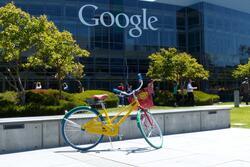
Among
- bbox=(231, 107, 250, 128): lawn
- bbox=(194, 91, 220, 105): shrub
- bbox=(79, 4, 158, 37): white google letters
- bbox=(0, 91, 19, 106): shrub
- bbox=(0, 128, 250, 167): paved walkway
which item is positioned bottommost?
bbox=(231, 107, 250, 128): lawn

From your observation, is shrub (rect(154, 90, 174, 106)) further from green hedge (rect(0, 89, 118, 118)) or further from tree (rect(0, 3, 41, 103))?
tree (rect(0, 3, 41, 103))

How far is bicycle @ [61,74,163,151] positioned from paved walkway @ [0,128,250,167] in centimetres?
25

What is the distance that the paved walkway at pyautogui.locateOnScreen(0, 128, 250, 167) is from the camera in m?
7.37

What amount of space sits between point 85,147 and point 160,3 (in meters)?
39.2

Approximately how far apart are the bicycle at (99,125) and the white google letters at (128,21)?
1274 inches

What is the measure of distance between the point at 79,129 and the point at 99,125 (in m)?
0.62

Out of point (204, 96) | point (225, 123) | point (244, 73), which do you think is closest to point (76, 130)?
point (225, 123)

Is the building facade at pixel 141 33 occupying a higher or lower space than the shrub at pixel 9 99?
higher

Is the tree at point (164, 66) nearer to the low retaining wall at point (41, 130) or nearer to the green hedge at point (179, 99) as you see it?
the green hedge at point (179, 99)

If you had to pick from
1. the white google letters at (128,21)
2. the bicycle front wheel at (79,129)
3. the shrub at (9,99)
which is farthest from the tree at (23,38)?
the white google letters at (128,21)

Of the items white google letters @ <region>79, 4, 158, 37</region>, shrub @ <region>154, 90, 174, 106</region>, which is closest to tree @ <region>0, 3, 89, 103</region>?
shrub @ <region>154, 90, 174, 106</region>

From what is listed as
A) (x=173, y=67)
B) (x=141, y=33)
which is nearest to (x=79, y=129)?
(x=173, y=67)

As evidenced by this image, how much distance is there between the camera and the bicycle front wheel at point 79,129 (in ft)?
29.6

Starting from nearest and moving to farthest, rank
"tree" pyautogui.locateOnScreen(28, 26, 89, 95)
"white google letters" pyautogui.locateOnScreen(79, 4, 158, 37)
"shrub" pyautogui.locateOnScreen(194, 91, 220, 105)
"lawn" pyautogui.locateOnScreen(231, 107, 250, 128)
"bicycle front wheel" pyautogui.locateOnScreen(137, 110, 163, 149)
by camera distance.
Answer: "bicycle front wheel" pyautogui.locateOnScreen(137, 110, 163, 149), "lawn" pyautogui.locateOnScreen(231, 107, 250, 128), "tree" pyautogui.locateOnScreen(28, 26, 89, 95), "shrub" pyautogui.locateOnScreen(194, 91, 220, 105), "white google letters" pyautogui.locateOnScreen(79, 4, 158, 37)
